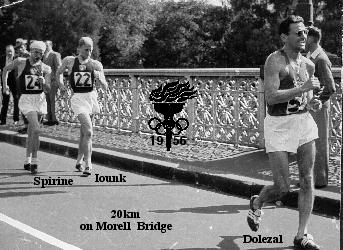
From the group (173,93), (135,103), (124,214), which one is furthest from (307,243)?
(135,103)

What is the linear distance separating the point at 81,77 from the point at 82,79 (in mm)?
37

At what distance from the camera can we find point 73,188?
8805mm

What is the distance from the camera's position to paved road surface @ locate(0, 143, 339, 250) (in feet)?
19.8

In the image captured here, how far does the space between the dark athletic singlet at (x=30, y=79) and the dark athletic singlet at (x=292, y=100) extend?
16.7 feet

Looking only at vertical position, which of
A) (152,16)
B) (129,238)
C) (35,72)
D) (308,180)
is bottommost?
(129,238)

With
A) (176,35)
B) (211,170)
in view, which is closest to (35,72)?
(211,170)

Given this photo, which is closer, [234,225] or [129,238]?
[129,238]

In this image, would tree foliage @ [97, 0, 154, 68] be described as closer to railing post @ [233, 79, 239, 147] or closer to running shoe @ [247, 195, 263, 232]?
railing post @ [233, 79, 239, 147]

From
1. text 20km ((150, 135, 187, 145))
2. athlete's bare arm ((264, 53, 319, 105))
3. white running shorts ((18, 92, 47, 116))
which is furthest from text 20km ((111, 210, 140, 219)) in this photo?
text 20km ((150, 135, 187, 145))

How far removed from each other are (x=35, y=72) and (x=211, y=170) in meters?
2.99

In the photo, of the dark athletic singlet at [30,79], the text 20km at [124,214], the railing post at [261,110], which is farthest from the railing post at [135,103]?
the text 20km at [124,214]

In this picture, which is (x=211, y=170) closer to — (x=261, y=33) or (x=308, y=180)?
(x=308, y=180)

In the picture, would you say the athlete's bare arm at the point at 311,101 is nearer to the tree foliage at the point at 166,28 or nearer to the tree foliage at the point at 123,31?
the tree foliage at the point at 166,28

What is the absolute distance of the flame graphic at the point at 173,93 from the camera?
39.6 feet
